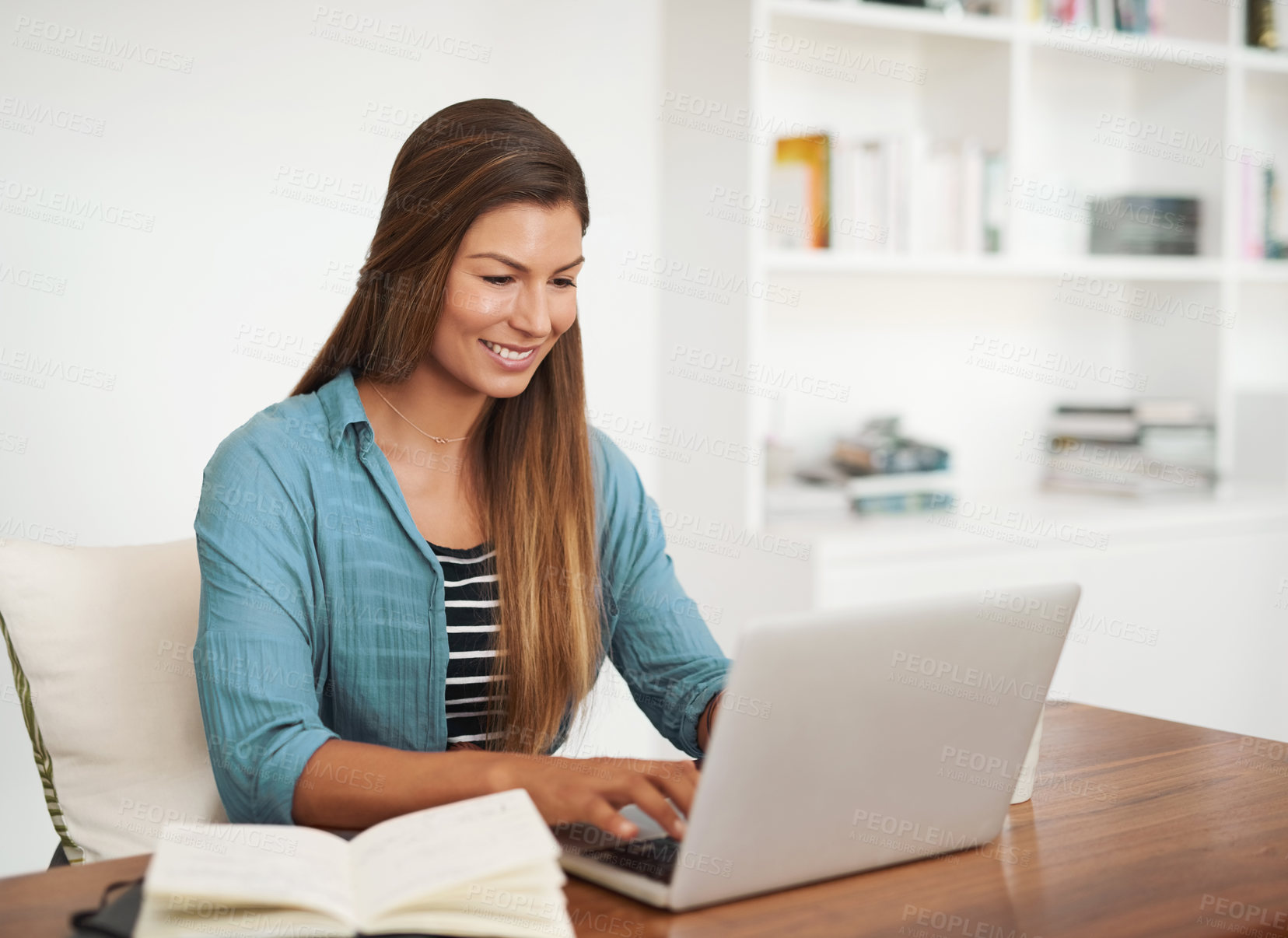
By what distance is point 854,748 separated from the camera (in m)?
0.95

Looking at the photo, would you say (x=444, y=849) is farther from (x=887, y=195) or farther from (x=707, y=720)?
(x=887, y=195)

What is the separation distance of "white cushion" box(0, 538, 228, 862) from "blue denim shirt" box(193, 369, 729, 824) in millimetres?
178

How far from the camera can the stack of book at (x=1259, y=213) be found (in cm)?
338

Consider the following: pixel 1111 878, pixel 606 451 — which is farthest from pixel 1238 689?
pixel 1111 878

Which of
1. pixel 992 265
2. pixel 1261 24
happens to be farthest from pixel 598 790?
pixel 1261 24

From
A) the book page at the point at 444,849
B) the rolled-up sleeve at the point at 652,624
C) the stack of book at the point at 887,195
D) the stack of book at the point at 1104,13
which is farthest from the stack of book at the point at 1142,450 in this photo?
A: the book page at the point at 444,849

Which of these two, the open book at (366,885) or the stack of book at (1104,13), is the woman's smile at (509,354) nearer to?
the open book at (366,885)

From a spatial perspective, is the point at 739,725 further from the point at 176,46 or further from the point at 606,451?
the point at 176,46

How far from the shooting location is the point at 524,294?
150 centimetres

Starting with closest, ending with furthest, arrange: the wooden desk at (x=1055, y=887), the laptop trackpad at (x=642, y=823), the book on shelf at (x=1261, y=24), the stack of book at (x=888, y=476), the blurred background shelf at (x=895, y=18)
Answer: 1. the wooden desk at (x=1055, y=887)
2. the laptop trackpad at (x=642, y=823)
3. the blurred background shelf at (x=895, y=18)
4. the stack of book at (x=888, y=476)
5. the book on shelf at (x=1261, y=24)

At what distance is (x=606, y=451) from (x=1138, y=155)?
2.40 metres

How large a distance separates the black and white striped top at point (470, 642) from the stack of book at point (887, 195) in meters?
1.44

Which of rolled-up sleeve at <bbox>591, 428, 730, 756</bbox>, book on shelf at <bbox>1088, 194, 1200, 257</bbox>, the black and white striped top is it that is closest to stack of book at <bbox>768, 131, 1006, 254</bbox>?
book on shelf at <bbox>1088, 194, 1200, 257</bbox>

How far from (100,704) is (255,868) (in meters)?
0.70
